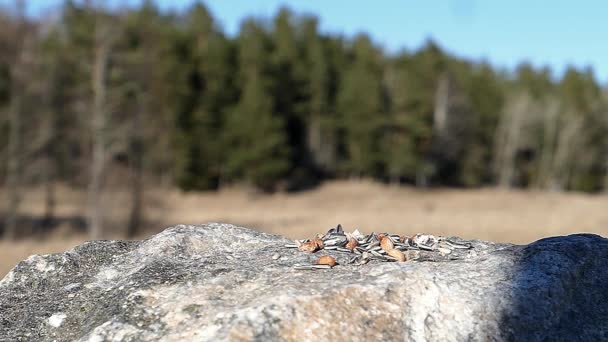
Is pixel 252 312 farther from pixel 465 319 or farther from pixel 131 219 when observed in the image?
pixel 131 219

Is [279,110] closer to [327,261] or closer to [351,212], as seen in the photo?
[351,212]

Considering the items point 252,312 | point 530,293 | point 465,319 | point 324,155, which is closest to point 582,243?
point 530,293

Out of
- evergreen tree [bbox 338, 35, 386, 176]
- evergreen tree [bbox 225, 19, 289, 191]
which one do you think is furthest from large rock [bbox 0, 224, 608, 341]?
evergreen tree [bbox 338, 35, 386, 176]

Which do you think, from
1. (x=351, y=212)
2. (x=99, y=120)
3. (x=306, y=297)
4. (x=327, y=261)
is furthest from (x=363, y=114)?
(x=306, y=297)

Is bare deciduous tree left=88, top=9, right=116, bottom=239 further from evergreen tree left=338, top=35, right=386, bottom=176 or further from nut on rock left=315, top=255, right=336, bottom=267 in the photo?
evergreen tree left=338, top=35, right=386, bottom=176

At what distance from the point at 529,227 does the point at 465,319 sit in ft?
82.2

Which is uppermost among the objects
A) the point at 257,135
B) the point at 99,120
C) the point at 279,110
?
the point at 279,110

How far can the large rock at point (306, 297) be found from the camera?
2.58 metres

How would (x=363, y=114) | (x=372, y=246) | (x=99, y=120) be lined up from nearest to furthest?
(x=372, y=246) → (x=99, y=120) → (x=363, y=114)

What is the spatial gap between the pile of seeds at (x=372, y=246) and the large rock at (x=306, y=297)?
0.08 metres

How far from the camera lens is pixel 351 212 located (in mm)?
36750

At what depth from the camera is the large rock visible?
2580 millimetres

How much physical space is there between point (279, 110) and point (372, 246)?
159ft

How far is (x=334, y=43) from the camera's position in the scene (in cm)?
5766
